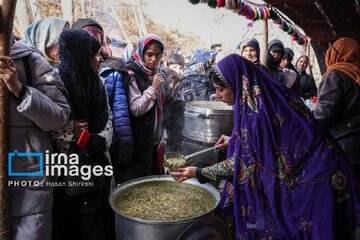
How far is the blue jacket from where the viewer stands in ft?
8.46

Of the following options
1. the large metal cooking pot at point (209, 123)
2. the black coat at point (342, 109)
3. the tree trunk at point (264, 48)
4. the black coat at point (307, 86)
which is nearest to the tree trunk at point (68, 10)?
the tree trunk at point (264, 48)

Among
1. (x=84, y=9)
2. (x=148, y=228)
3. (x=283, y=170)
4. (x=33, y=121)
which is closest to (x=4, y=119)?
(x=33, y=121)

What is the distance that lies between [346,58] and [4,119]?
317 centimetres

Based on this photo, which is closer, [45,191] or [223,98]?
[45,191]

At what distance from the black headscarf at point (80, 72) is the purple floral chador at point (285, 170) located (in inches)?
41.9

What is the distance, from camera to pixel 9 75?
1.37 metres

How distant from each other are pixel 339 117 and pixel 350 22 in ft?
11.9

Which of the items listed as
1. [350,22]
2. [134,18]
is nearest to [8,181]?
[350,22]

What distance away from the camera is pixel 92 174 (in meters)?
1.87

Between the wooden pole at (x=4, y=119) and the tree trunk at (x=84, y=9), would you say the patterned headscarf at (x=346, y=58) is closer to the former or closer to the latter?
the wooden pole at (x=4, y=119)

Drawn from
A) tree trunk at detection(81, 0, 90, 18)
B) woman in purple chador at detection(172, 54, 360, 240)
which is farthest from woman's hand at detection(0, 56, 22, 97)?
tree trunk at detection(81, 0, 90, 18)

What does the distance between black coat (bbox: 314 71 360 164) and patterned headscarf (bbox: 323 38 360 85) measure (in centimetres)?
8

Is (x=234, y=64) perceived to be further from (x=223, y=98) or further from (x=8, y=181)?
(x=8, y=181)

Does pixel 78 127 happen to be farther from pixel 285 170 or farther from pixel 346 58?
pixel 346 58
